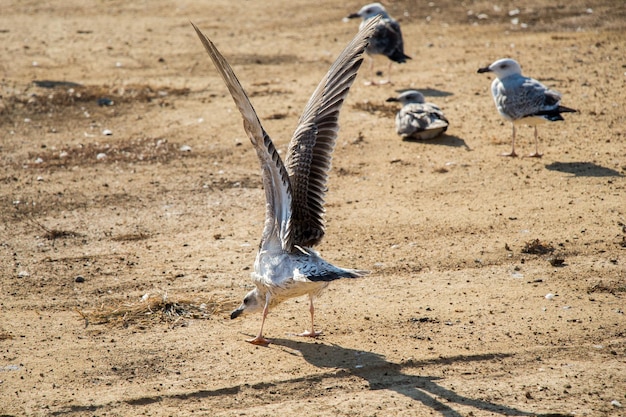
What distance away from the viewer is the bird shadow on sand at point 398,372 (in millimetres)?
5586

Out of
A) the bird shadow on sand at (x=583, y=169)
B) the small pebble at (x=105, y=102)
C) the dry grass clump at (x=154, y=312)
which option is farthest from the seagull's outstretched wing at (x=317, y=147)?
the small pebble at (x=105, y=102)

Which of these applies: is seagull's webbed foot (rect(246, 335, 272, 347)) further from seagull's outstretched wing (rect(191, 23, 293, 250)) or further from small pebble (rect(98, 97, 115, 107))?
small pebble (rect(98, 97, 115, 107))

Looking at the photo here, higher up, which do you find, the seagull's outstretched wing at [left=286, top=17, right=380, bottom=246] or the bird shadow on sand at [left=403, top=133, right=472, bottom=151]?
the seagull's outstretched wing at [left=286, top=17, right=380, bottom=246]

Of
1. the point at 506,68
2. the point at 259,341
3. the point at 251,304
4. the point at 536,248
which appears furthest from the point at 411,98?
the point at 259,341

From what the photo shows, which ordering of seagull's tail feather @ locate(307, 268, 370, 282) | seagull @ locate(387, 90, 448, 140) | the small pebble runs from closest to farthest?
1. seagull's tail feather @ locate(307, 268, 370, 282)
2. seagull @ locate(387, 90, 448, 140)
3. the small pebble

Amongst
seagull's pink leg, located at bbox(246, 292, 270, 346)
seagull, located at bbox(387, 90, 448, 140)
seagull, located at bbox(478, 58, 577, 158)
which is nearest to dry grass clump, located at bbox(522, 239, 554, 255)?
seagull, located at bbox(478, 58, 577, 158)

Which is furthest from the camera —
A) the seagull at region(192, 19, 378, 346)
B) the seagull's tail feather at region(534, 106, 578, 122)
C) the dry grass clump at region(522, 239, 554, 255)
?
the seagull's tail feather at region(534, 106, 578, 122)

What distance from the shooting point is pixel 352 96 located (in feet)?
42.2

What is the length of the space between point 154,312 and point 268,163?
1.89 m

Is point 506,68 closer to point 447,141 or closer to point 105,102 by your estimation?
point 447,141

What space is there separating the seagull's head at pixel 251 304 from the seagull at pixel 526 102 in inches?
190

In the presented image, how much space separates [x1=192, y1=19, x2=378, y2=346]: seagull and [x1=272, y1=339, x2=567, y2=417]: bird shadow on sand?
281 mm

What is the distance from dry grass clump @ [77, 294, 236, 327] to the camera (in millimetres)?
6965

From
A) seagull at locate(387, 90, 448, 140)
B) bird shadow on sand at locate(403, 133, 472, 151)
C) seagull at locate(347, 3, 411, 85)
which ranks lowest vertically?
bird shadow on sand at locate(403, 133, 472, 151)
